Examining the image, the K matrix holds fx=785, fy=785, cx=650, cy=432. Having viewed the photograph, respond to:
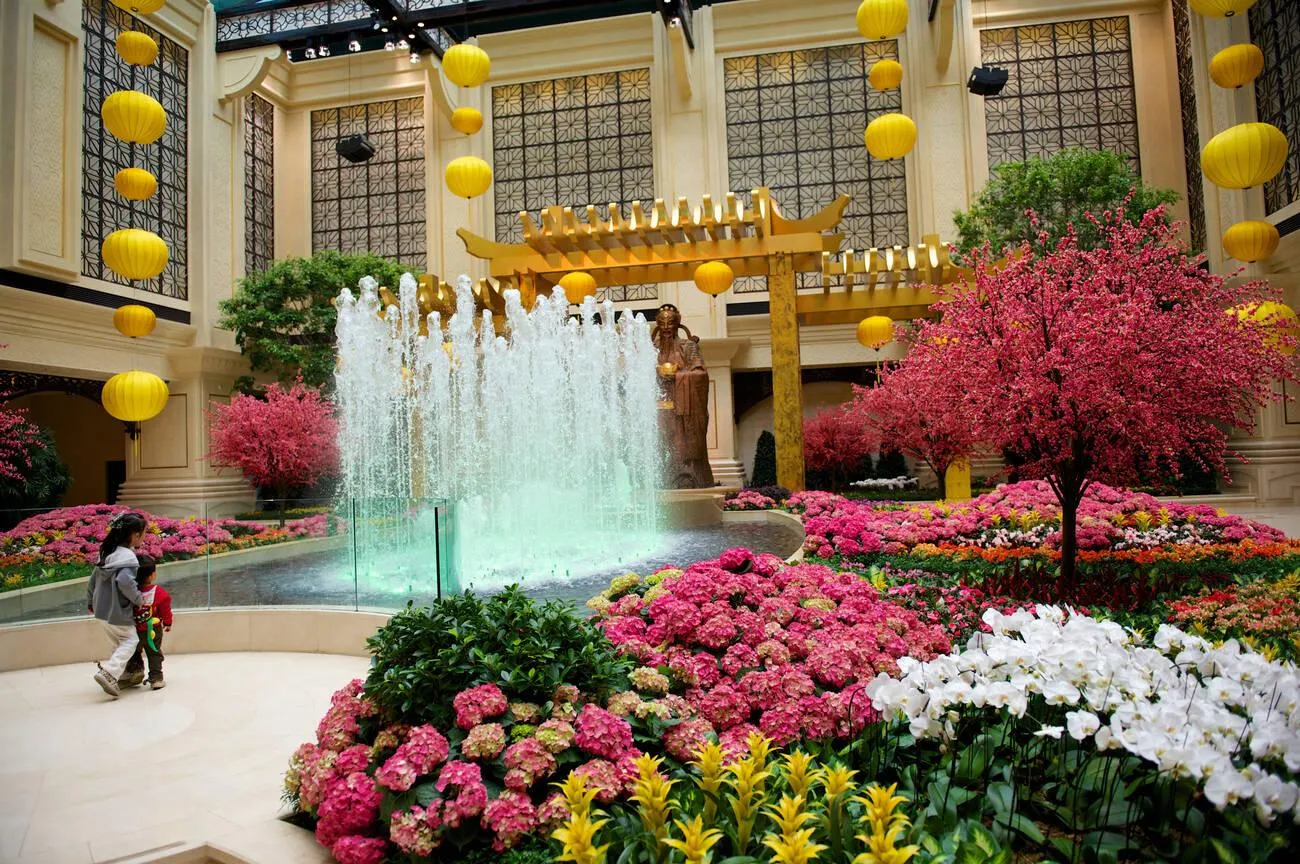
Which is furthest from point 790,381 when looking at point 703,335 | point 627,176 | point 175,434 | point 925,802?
point 175,434

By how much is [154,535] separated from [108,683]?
5.98 ft

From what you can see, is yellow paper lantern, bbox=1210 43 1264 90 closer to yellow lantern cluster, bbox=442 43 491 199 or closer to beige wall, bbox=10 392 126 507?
yellow lantern cluster, bbox=442 43 491 199

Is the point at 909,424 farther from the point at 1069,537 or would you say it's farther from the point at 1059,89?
the point at 1059,89

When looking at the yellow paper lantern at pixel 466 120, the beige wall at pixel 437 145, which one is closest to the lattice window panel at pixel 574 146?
the beige wall at pixel 437 145

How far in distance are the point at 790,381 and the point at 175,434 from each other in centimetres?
1315

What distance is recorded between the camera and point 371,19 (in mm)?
17312

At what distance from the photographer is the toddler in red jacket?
511 cm

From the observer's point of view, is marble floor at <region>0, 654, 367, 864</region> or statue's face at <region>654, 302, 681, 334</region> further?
statue's face at <region>654, 302, 681, 334</region>

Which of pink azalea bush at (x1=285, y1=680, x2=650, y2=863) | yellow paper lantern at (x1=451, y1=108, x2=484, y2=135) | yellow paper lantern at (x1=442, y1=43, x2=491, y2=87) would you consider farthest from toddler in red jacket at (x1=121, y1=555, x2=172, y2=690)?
yellow paper lantern at (x1=451, y1=108, x2=484, y2=135)

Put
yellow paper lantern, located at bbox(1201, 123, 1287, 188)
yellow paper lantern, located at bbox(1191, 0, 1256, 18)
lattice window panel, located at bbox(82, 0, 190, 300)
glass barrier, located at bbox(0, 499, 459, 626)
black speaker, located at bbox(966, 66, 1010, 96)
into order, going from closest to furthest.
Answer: glass barrier, located at bbox(0, 499, 459, 626) → yellow paper lantern, located at bbox(1201, 123, 1287, 188) → yellow paper lantern, located at bbox(1191, 0, 1256, 18) → black speaker, located at bbox(966, 66, 1010, 96) → lattice window panel, located at bbox(82, 0, 190, 300)

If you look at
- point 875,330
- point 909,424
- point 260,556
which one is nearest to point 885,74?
point 875,330

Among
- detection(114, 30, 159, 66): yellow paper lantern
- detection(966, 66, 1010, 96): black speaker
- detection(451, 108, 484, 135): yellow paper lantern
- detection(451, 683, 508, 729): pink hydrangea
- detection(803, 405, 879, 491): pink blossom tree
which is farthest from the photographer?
detection(803, 405, 879, 491): pink blossom tree

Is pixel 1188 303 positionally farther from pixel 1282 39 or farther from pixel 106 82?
pixel 106 82

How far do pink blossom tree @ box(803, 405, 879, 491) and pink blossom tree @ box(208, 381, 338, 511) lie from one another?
9867 mm
